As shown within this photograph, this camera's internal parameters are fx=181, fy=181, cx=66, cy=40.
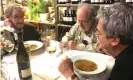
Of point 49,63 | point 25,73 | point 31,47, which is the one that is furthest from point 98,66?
point 31,47

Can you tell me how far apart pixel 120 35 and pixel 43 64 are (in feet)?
1.82

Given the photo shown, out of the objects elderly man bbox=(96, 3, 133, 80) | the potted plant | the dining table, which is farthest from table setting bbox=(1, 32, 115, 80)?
the potted plant

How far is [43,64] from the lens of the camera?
122 cm

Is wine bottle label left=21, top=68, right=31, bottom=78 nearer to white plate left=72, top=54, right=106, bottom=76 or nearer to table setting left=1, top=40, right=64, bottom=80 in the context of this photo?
table setting left=1, top=40, right=64, bottom=80

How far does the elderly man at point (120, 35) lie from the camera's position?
85 cm

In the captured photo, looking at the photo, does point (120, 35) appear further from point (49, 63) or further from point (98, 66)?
point (49, 63)

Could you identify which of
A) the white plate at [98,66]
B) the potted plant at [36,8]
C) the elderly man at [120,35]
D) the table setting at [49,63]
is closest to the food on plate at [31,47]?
the table setting at [49,63]

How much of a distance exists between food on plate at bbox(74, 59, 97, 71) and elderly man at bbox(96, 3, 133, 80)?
19cm

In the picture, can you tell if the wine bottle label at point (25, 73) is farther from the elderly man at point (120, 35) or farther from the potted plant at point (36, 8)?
the potted plant at point (36, 8)

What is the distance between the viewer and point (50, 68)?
115 cm

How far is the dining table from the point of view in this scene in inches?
41.5

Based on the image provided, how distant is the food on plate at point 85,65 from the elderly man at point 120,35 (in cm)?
19

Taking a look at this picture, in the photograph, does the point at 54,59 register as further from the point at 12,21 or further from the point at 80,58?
the point at 12,21

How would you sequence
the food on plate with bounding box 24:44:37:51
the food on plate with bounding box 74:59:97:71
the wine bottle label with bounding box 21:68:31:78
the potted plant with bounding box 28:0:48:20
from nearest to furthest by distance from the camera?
the wine bottle label with bounding box 21:68:31:78
the food on plate with bounding box 74:59:97:71
the food on plate with bounding box 24:44:37:51
the potted plant with bounding box 28:0:48:20
